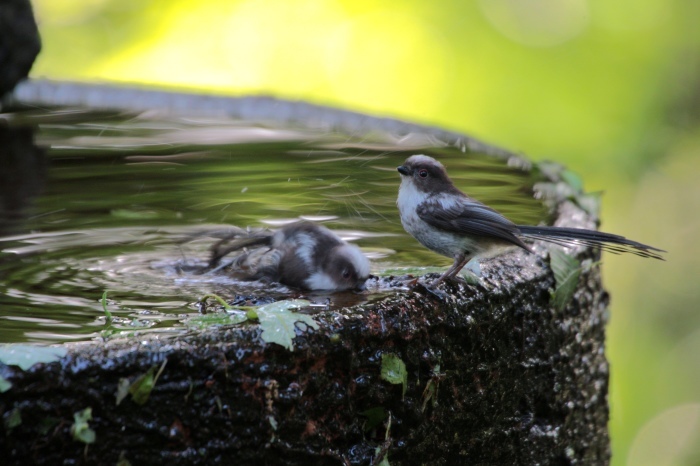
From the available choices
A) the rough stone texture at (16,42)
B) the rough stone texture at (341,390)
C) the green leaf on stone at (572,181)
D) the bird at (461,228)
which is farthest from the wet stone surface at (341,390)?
the rough stone texture at (16,42)

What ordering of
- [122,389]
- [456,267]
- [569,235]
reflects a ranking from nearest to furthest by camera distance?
[122,389], [456,267], [569,235]

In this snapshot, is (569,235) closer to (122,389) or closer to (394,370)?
(394,370)

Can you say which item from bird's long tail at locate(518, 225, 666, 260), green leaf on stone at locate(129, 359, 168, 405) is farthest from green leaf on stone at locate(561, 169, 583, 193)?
green leaf on stone at locate(129, 359, 168, 405)

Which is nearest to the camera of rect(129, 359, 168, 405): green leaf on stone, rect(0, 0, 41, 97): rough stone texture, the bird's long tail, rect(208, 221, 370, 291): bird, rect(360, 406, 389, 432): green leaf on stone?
rect(129, 359, 168, 405): green leaf on stone

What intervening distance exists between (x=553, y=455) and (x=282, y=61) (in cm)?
847

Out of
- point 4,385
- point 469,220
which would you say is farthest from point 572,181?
point 4,385

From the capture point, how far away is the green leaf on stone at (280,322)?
2434 mm

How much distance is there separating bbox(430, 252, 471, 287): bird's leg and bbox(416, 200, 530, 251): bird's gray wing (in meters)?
0.09

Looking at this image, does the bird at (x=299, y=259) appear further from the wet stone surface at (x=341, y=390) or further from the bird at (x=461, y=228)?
the wet stone surface at (x=341, y=390)

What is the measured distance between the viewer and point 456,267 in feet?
10.7

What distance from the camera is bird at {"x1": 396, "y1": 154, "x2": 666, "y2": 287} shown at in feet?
11.3

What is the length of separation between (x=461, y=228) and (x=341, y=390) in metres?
1.10

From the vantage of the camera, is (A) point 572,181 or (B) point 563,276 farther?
(A) point 572,181

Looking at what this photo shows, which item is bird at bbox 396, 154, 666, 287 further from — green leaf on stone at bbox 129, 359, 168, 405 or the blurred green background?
the blurred green background
